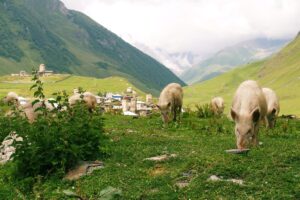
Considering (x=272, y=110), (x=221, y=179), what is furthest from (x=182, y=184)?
(x=272, y=110)

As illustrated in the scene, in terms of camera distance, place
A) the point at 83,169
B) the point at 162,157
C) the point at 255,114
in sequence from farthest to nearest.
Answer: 1. the point at 255,114
2. the point at 162,157
3. the point at 83,169

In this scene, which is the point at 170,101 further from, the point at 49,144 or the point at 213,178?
the point at 213,178

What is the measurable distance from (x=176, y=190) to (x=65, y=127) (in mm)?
6014

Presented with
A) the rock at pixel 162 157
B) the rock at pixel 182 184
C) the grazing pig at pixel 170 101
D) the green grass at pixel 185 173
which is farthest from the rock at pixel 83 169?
the grazing pig at pixel 170 101

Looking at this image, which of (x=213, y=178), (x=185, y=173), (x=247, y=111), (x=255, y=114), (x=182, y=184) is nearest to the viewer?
(x=182, y=184)

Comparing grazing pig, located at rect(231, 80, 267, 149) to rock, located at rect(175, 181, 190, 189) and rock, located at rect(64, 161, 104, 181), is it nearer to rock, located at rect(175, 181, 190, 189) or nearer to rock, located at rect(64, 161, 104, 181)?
rock, located at rect(175, 181, 190, 189)

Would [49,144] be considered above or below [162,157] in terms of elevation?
above

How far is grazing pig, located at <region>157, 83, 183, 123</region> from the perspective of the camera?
109 feet

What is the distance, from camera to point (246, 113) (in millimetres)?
18875

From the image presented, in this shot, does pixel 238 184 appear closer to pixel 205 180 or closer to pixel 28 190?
pixel 205 180

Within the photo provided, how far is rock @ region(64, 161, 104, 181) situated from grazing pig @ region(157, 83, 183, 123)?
599 inches

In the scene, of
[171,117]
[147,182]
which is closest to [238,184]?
[147,182]

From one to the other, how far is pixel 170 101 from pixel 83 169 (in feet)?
56.9

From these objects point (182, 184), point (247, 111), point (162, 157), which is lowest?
point (182, 184)
